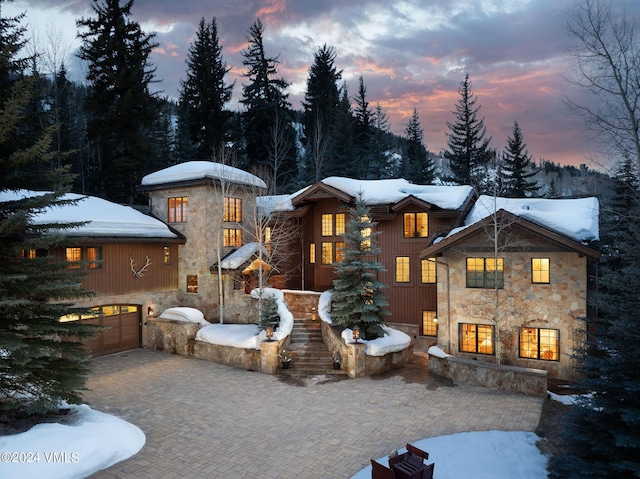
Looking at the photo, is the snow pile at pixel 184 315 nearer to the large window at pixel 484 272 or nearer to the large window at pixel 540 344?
the large window at pixel 484 272

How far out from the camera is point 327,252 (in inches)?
930

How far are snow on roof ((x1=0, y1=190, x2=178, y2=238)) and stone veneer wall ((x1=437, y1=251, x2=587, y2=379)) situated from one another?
1473cm

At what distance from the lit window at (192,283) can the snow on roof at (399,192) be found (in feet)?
29.8

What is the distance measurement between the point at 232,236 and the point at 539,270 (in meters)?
15.9

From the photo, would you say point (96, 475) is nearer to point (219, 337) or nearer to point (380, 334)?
point (219, 337)

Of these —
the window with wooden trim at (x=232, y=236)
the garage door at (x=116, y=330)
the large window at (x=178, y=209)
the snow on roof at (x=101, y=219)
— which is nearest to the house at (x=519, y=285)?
the window with wooden trim at (x=232, y=236)

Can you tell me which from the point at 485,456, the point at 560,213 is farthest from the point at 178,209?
the point at 485,456

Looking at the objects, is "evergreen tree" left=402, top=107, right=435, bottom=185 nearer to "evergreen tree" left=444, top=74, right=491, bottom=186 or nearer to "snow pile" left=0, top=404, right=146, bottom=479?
"evergreen tree" left=444, top=74, right=491, bottom=186

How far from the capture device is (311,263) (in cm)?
→ 2461

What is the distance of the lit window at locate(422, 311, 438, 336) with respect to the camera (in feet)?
66.4

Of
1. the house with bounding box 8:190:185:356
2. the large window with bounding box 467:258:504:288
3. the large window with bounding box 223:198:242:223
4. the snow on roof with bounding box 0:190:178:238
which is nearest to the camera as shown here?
the large window with bounding box 467:258:504:288

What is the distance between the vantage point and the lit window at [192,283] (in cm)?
2261

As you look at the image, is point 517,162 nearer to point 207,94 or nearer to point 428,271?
point 428,271

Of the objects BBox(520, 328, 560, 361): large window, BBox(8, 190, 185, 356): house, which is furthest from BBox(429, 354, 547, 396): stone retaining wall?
BBox(8, 190, 185, 356): house
